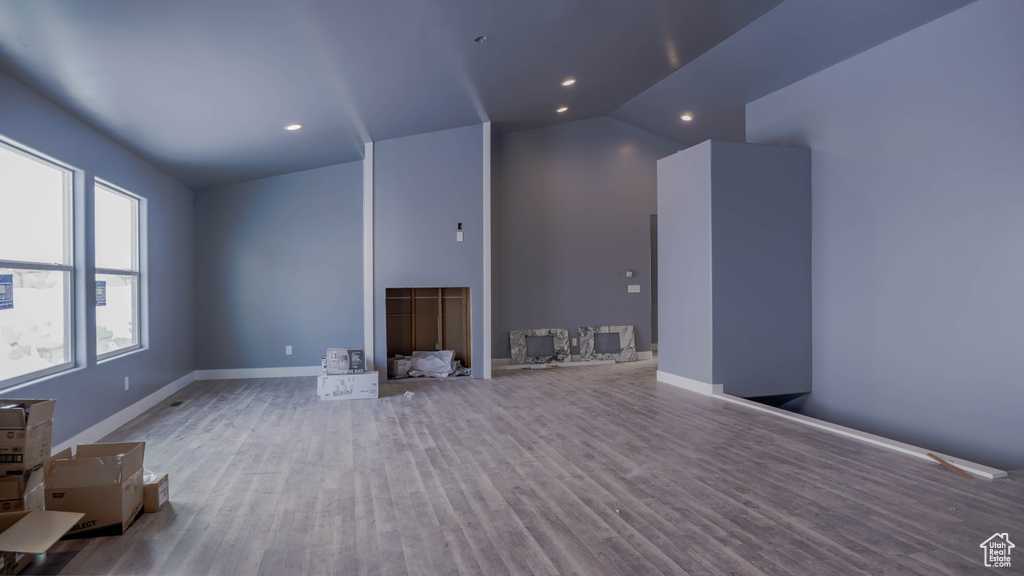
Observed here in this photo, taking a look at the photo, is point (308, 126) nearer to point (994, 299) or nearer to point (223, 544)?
point (223, 544)

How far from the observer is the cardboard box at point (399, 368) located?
679cm

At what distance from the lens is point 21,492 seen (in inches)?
90.7

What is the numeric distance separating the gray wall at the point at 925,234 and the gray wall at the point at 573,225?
2743 mm

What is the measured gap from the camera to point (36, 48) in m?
2.79

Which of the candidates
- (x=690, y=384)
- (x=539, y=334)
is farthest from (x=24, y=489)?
(x=539, y=334)

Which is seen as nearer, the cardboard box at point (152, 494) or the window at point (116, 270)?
the cardboard box at point (152, 494)

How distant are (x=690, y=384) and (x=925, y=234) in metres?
2.52

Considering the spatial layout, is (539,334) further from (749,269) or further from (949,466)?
(949,466)

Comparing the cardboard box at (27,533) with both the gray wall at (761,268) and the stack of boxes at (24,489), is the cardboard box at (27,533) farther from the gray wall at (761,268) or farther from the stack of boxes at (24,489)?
the gray wall at (761,268)

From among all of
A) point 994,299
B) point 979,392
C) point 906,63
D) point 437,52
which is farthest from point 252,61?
point 979,392

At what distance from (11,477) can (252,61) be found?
2.62 metres

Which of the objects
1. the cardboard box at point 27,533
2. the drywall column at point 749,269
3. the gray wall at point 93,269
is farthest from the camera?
the drywall column at point 749,269

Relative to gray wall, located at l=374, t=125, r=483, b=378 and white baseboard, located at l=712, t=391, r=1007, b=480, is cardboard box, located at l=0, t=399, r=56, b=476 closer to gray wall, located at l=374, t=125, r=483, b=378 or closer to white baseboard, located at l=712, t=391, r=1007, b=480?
gray wall, located at l=374, t=125, r=483, b=378

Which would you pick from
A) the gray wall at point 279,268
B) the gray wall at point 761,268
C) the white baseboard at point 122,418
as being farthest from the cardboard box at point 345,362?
the gray wall at point 761,268
